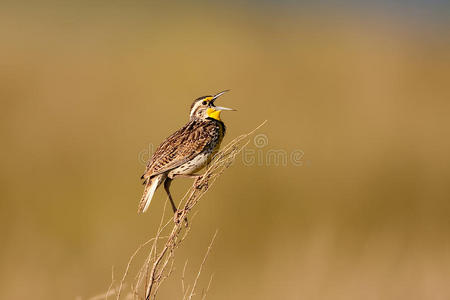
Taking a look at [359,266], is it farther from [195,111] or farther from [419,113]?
[419,113]

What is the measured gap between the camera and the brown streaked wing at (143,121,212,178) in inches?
167

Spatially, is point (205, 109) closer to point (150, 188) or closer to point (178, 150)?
point (178, 150)

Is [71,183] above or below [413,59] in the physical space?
below

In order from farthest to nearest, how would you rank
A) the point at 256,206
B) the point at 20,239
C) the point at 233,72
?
the point at 233,72, the point at 256,206, the point at 20,239

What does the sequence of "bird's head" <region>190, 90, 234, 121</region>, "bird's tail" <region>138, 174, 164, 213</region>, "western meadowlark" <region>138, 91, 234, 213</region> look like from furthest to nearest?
1. "bird's head" <region>190, 90, 234, 121</region>
2. "western meadowlark" <region>138, 91, 234, 213</region>
3. "bird's tail" <region>138, 174, 164, 213</region>

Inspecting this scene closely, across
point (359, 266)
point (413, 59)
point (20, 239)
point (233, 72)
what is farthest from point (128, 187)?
point (413, 59)

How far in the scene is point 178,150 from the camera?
4301mm

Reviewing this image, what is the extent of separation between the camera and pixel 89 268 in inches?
264

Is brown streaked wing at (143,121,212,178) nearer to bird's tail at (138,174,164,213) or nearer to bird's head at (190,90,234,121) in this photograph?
bird's tail at (138,174,164,213)

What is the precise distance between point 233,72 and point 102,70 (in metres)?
2.59

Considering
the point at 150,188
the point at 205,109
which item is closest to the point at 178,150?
the point at 150,188

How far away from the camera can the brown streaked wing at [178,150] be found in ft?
13.9

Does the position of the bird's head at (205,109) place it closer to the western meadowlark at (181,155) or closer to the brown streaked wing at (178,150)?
the western meadowlark at (181,155)

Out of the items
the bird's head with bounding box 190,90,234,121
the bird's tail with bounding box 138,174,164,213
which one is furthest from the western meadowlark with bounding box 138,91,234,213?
the bird's head with bounding box 190,90,234,121
